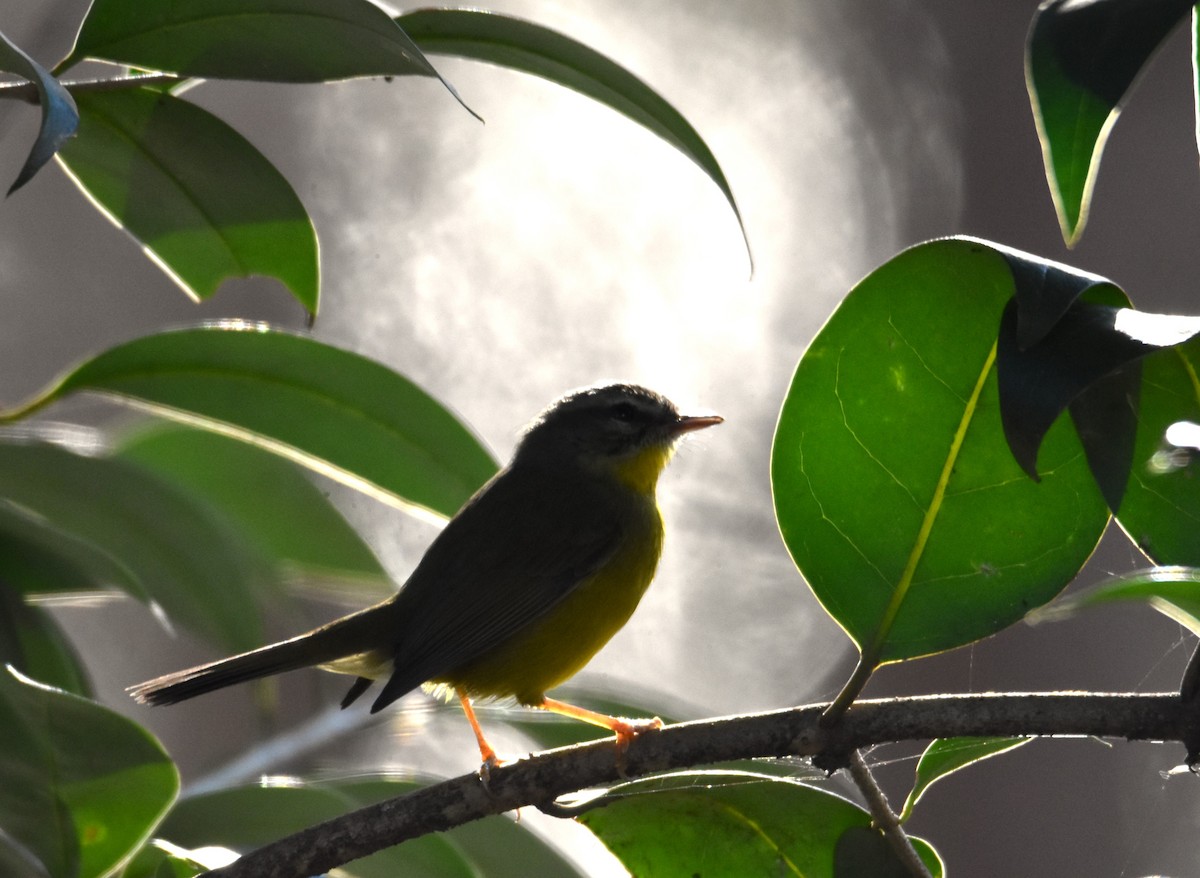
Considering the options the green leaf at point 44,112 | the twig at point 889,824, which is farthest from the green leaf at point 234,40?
the twig at point 889,824

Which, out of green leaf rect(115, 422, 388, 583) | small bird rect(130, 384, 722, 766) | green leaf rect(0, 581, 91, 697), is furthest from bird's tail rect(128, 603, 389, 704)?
green leaf rect(0, 581, 91, 697)

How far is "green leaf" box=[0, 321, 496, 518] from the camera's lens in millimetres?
2094

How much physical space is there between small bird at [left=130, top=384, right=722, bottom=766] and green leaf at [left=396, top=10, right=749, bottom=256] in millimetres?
1040

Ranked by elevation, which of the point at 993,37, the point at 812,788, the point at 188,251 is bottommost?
the point at 812,788

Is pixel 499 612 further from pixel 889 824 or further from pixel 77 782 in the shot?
pixel 889 824

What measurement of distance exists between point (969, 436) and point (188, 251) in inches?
52.7

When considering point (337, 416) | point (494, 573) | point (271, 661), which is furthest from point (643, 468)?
point (337, 416)

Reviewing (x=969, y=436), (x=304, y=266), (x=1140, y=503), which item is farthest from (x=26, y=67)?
(x=1140, y=503)

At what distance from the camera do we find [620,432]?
3.71m

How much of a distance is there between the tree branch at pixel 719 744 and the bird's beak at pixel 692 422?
6.58 feet

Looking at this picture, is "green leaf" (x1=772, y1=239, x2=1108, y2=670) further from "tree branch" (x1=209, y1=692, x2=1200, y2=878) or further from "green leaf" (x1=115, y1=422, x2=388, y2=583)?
"green leaf" (x1=115, y1=422, x2=388, y2=583)

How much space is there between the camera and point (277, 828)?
1891 millimetres

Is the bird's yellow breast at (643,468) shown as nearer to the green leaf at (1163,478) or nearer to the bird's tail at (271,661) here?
the bird's tail at (271,661)

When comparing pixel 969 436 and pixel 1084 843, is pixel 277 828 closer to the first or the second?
pixel 969 436
